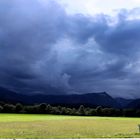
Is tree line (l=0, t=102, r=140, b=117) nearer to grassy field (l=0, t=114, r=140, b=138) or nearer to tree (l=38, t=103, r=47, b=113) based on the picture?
tree (l=38, t=103, r=47, b=113)

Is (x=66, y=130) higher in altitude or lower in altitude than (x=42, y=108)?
lower

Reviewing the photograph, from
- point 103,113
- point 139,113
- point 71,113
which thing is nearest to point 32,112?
point 71,113

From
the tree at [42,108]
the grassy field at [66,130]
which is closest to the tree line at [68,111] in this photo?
the tree at [42,108]

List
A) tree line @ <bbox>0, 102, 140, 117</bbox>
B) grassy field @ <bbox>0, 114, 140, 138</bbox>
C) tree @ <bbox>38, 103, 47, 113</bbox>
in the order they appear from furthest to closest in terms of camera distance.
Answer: tree @ <bbox>38, 103, 47, 113</bbox> → tree line @ <bbox>0, 102, 140, 117</bbox> → grassy field @ <bbox>0, 114, 140, 138</bbox>

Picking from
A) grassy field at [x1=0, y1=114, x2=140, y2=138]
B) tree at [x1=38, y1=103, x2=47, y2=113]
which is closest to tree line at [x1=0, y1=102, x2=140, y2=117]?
tree at [x1=38, y1=103, x2=47, y2=113]

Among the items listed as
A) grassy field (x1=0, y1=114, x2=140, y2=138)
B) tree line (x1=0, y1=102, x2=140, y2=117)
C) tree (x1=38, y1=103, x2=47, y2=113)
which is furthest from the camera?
tree (x1=38, y1=103, x2=47, y2=113)

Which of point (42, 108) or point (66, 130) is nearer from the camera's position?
point (66, 130)

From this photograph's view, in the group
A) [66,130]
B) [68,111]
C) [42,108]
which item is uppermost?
[42,108]

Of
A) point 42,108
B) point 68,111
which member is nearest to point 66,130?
point 42,108

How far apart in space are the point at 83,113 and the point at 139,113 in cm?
1930

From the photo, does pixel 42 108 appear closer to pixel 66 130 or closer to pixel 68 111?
pixel 68 111

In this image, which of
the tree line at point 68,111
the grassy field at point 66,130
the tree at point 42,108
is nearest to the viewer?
the grassy field at point 66,130

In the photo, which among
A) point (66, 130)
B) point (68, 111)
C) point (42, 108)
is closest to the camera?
point (66, 130)

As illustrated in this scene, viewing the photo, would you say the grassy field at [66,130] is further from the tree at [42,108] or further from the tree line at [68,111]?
the tree line at [68,111]
